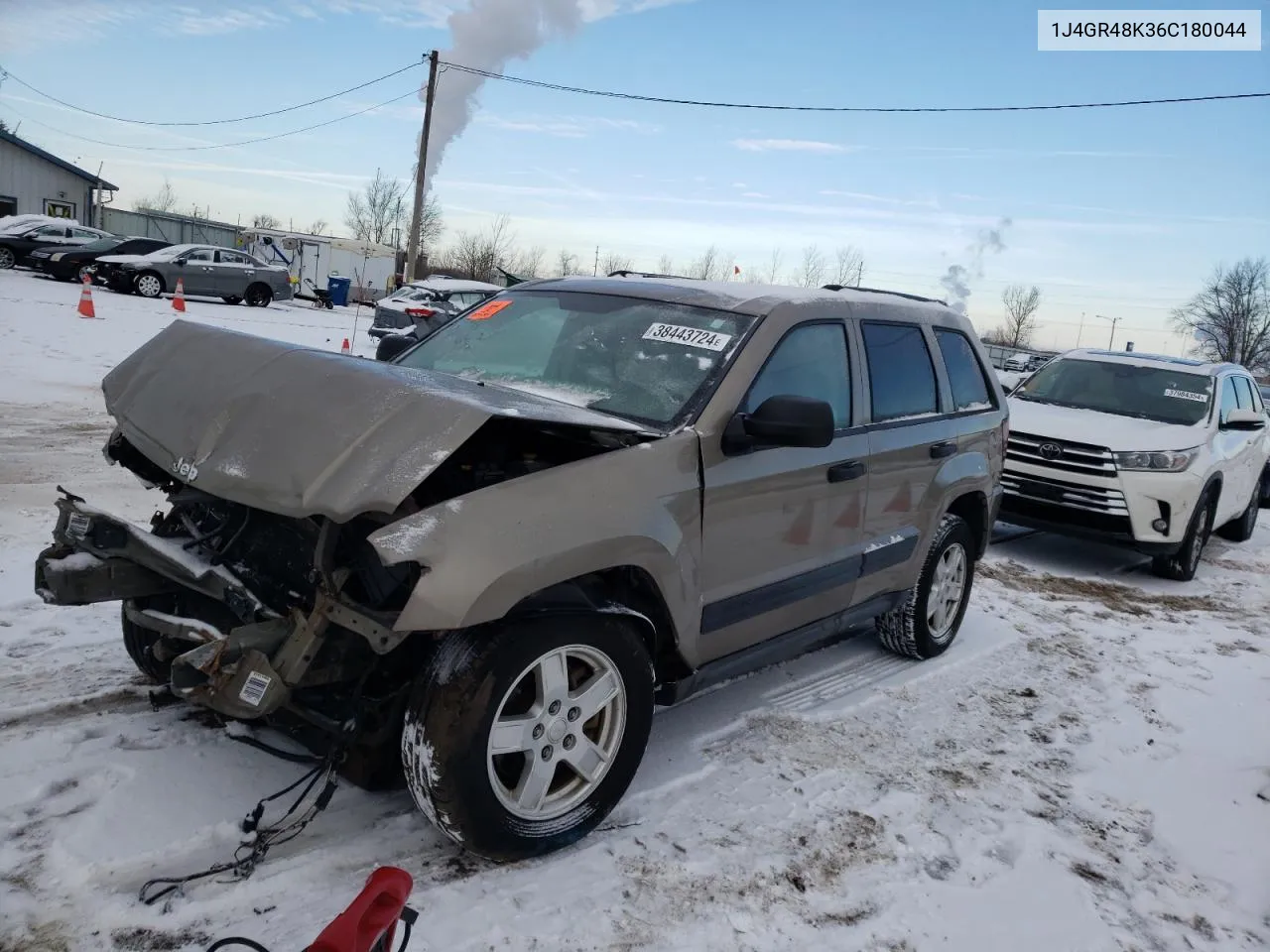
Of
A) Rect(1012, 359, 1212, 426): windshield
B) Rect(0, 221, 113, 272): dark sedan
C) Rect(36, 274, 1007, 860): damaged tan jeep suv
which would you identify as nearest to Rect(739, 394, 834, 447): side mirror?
Rect(36, 274, 1007, 860): damaged tan jeep suv

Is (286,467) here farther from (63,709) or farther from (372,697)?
(63,709)

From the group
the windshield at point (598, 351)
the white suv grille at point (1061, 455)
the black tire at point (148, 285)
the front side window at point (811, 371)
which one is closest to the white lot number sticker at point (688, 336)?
the windshield at point (598, 351)

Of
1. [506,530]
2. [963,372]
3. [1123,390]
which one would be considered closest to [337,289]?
[1123,390]

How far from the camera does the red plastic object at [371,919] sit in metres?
1.73

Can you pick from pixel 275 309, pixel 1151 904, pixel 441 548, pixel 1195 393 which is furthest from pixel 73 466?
pixel 275 309

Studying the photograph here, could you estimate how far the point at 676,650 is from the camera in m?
3.29

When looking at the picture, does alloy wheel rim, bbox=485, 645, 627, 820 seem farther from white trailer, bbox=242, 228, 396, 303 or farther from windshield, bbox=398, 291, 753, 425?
white trailer, bbox=242, 228, 396, 303

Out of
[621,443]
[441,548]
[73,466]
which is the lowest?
[73,466]

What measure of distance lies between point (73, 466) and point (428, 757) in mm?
5645

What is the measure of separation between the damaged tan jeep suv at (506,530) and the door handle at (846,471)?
0.08 ft

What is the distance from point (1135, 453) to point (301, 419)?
23.0 ft

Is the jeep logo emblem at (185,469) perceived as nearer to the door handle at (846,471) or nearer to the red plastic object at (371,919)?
the red plastic object at (371,919)

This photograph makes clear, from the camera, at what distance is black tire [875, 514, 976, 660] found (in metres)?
4.93

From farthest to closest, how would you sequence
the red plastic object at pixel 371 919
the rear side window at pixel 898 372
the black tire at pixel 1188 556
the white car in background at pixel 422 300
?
the white car in background at pixel 422 300
the black tire at pixel 1188 556
the rear side window at pixel 898 372
the red plastic object at pixel 371 919
